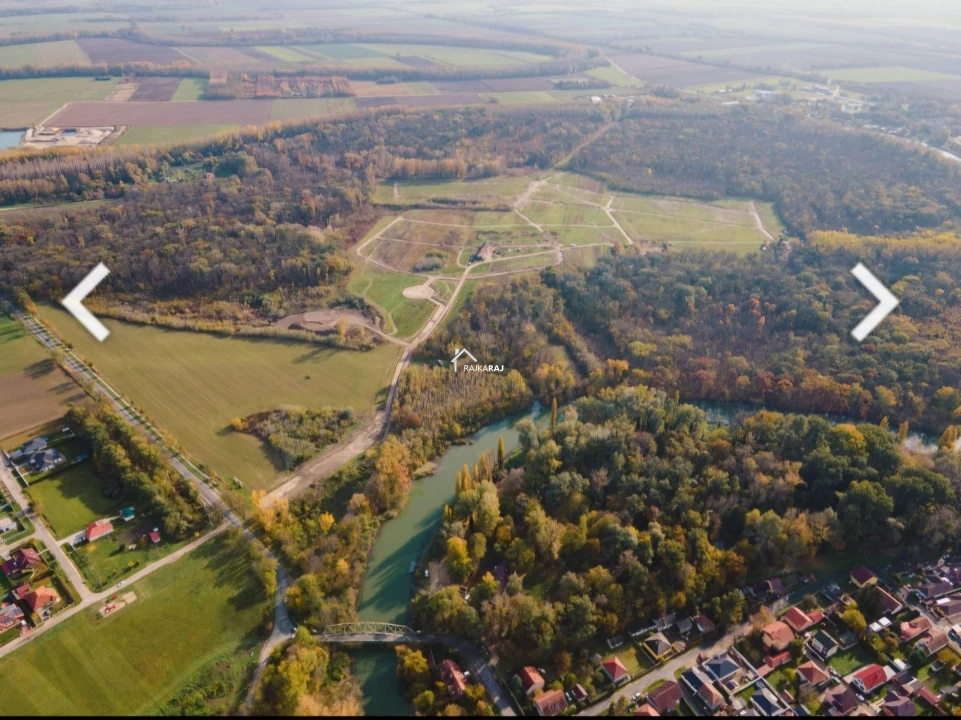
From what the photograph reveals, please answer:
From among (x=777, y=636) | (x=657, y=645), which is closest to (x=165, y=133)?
(x=657, y=645)

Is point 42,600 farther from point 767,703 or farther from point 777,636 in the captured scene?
point 777,636

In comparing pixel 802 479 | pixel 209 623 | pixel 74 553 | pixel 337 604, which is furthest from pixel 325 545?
pixel 802 479

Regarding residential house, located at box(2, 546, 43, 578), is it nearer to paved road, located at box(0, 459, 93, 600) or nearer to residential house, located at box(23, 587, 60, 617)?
paved road, located at box(0, 459, 93, 600)

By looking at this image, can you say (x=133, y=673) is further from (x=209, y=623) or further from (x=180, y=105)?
(x=180, y=105)

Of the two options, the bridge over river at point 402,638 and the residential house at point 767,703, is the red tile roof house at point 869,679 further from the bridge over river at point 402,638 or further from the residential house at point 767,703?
the bridge over river at point 402,638

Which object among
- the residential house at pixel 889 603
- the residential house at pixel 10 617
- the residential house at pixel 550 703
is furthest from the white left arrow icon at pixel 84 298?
the residential house at pixel 889 603
